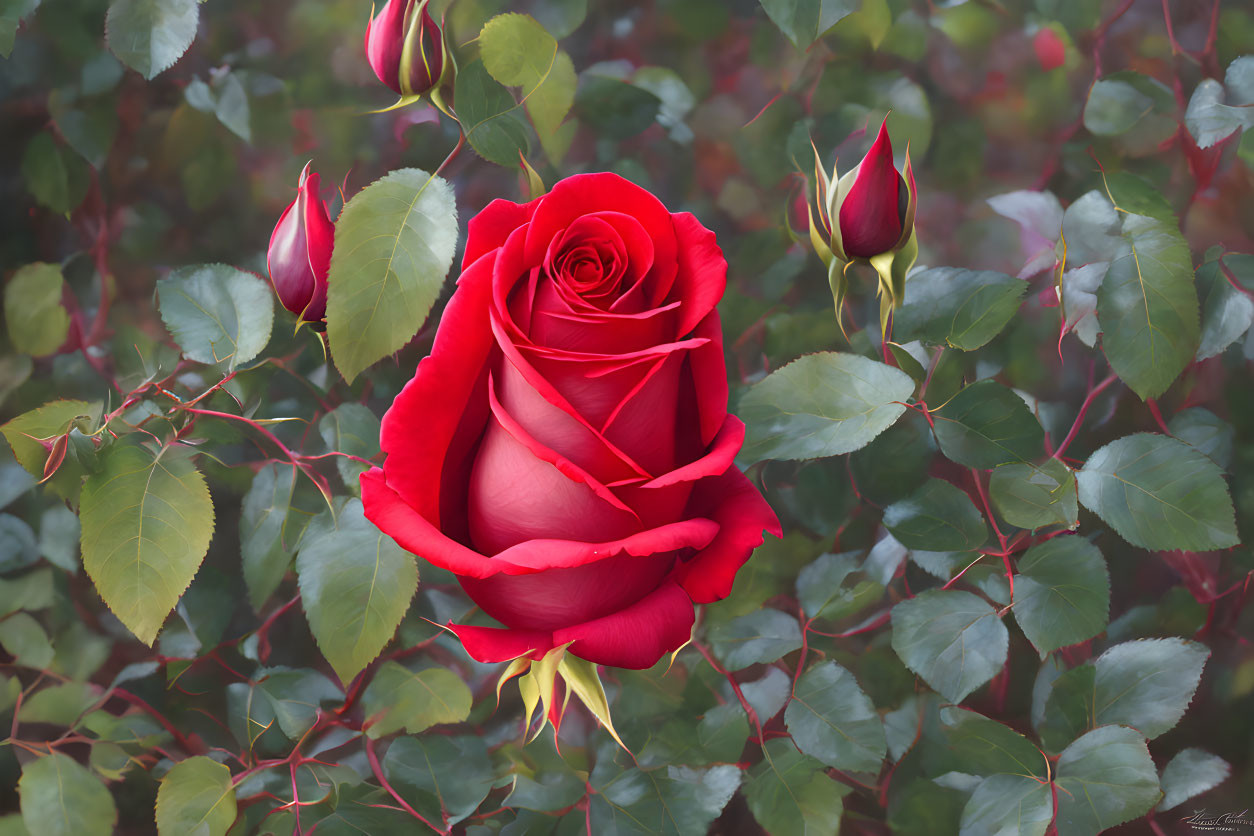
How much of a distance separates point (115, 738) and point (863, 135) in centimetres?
45

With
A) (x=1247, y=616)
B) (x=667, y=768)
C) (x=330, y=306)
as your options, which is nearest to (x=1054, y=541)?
(x=1247, y=616)

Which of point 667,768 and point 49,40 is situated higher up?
point 49,40

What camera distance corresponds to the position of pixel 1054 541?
1.15 ft

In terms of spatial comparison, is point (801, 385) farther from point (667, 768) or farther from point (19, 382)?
point (19, 382)

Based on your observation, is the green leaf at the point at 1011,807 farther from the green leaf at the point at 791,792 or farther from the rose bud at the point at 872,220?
the rose bud at the point at 872,220

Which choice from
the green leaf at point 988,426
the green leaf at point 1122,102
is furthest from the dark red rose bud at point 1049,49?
the green leaf at point 988,426

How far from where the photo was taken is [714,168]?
34 centimetres

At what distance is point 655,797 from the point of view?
0.36m

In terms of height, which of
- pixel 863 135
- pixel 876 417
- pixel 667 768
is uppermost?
pixel 863 135

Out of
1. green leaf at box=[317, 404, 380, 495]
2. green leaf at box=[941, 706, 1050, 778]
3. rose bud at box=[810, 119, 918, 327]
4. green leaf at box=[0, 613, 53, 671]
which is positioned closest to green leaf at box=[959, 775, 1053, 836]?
green leaf at box=[941, 706, 1050, 778]

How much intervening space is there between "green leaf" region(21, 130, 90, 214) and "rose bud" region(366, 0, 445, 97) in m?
0.15

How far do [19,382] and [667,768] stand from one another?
358mm

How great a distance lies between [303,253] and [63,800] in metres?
0.29

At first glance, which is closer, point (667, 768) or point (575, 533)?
point (575, 533)
